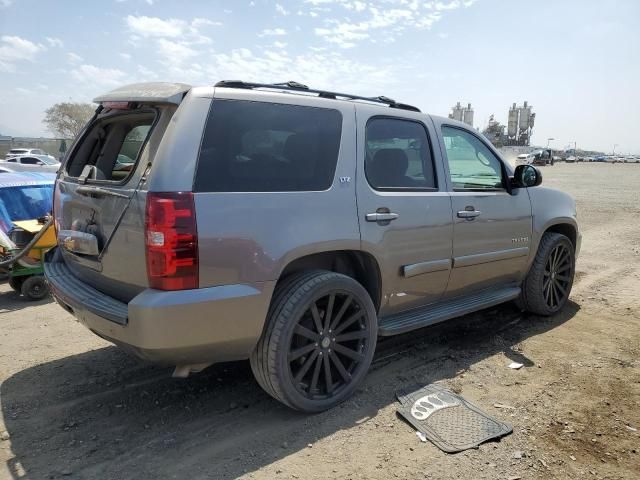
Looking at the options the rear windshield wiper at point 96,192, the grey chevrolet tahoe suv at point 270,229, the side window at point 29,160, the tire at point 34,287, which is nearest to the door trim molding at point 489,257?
the grey chevrolet tahoe suv at point 270,229

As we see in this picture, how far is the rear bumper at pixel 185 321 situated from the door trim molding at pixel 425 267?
3.82 ft

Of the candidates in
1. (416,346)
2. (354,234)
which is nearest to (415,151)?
(354,234)

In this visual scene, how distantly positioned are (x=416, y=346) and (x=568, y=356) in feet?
4.10

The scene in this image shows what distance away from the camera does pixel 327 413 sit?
319cm

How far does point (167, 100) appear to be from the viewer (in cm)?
273

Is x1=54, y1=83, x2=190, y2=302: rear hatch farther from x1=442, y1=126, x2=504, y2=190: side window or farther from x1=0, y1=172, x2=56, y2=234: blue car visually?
x1=0, y1=172, x2=56, y2=234: blue car

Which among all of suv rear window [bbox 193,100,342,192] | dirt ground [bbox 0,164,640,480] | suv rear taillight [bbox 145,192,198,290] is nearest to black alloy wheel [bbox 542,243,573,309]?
dirt ground [bbox 0,164,640,480]

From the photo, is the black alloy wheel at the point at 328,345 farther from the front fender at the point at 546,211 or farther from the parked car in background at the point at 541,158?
the parked car in background at the point at 541,158

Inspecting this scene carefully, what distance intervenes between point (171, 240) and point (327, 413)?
153cm

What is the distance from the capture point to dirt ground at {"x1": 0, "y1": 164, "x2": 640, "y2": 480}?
267 cm

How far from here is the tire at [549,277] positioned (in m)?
4.86

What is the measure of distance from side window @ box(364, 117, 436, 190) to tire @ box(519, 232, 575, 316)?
177 centimetres

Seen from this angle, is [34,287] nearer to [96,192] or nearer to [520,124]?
[96,192]

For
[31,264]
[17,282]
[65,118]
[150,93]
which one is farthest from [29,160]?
[65,118]
